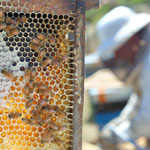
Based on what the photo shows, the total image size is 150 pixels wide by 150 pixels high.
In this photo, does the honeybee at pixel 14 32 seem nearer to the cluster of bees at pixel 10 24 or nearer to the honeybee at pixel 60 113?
the cluster of bees at pixel 10 24

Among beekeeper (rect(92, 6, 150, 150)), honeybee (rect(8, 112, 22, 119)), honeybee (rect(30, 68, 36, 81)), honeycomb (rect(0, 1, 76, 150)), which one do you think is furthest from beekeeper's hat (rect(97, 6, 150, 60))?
honeybee (rect(8, 112, 22, 119))

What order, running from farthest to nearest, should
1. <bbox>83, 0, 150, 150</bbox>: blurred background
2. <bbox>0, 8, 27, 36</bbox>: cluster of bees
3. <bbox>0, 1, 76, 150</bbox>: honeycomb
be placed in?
<bbox>83, 0, 150, 150</bbox>: blurred background < <bbox>0, 1, 76, 150</bbox>: honeycomb < <bbox>0, 8, 27, 36</bbox>: cluster of bees

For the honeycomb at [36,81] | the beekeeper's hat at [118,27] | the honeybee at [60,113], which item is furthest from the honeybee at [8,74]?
the beekeeper's hat at [118,27]

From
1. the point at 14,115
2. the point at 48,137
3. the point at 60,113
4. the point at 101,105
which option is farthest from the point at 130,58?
the point at 14,115

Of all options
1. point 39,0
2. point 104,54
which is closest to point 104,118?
point 104,54

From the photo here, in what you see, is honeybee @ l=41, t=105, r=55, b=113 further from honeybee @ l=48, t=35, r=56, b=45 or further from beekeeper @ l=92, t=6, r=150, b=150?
beekeeper @ l=92, t=6, r=150, b=150

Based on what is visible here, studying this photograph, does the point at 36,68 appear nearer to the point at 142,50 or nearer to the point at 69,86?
the point at 69,86

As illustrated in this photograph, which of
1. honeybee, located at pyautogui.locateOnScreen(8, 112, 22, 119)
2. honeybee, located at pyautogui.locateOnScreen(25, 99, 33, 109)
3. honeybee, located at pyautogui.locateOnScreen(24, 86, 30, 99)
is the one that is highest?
honeybee, located at pyautogui.locateOnScreen(24, 86, 30, 99)
